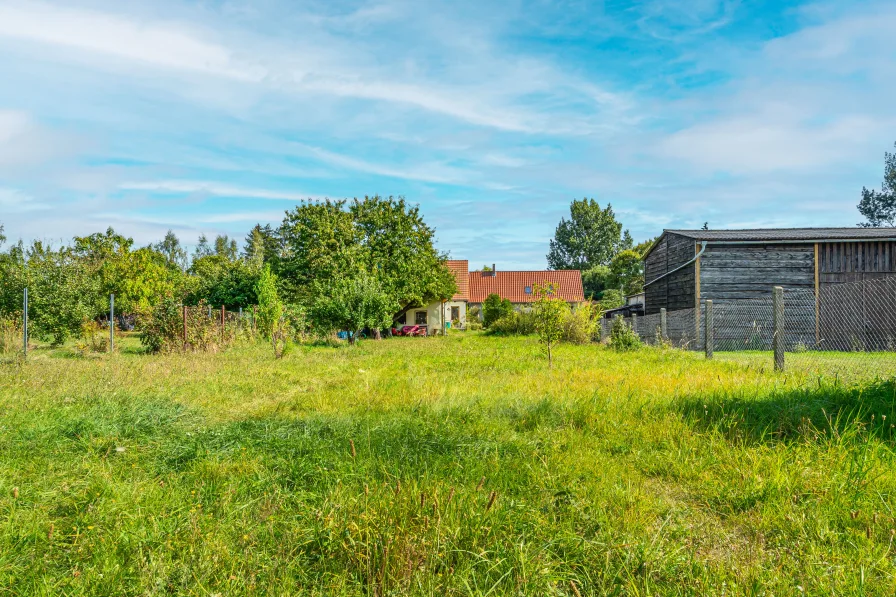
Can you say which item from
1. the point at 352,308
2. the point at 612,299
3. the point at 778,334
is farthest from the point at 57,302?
the point at 612,299

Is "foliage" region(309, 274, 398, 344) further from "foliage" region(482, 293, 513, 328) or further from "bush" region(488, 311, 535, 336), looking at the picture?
"foliage" region(482, 293, 513, 328)

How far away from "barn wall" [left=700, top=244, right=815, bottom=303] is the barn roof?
0.39m

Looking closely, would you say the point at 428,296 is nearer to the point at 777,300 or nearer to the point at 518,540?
the point at 777,300

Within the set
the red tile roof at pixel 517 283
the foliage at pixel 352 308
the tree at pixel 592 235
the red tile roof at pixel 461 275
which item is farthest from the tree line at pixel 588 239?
the foliage at pixel 352 308

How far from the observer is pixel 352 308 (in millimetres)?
23859

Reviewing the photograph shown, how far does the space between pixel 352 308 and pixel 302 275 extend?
11.3 metres

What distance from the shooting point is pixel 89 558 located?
2906mm

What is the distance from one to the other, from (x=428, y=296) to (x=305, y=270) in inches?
346

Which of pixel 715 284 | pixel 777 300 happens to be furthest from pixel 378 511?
pixel 715 284

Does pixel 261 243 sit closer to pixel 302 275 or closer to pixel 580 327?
pixel 302 275

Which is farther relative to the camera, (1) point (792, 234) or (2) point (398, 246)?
(2) point (398, 246)

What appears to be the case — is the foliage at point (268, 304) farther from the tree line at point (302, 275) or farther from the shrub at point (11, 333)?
the shrub at point (11, 333)

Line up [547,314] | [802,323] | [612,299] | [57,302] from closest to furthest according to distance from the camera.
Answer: [547,314]
[57,302]
[802,323]
[612,299]

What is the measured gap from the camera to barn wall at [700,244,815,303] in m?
20.1
